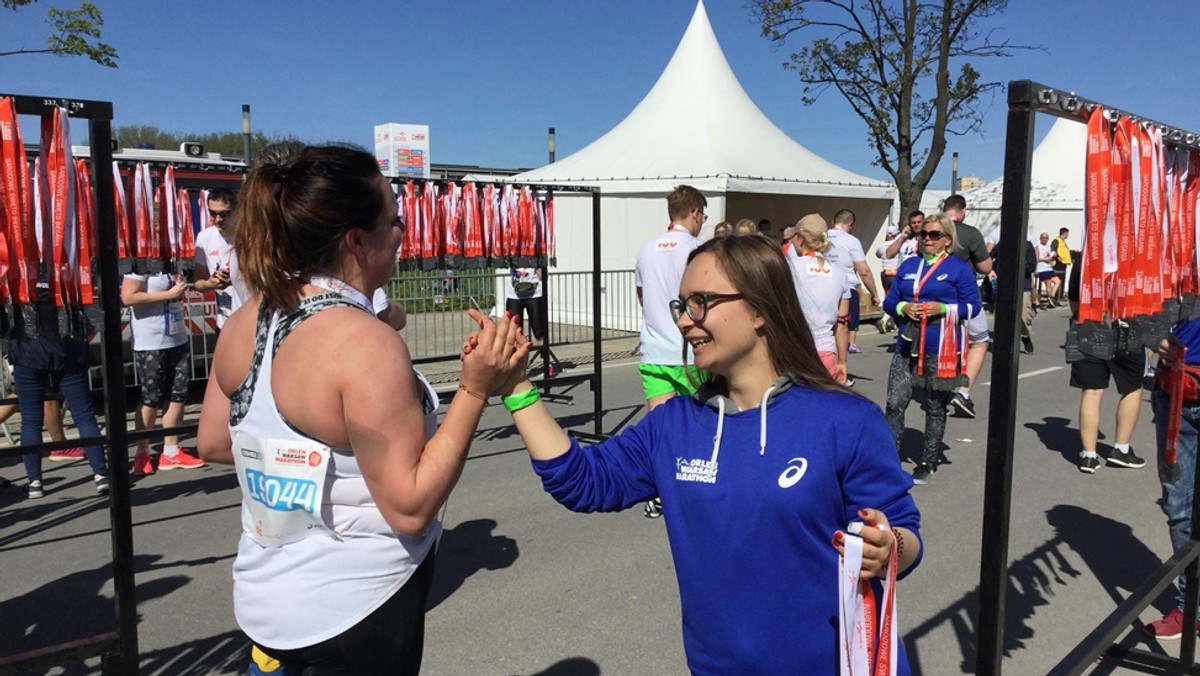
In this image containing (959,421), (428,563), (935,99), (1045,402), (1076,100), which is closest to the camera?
(428,563)

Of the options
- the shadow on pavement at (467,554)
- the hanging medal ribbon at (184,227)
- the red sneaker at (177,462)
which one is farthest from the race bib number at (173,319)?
the shadow on pavement at (467,554)

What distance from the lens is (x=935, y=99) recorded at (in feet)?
62.2

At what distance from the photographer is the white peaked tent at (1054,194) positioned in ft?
78.1

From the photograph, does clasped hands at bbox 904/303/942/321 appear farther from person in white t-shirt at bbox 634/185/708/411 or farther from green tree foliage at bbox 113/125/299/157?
green tree foliage at bbox 113/125/299/157

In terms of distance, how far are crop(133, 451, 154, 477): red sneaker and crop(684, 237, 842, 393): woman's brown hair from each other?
601 cm

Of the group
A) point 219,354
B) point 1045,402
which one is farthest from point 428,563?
point 1045,402

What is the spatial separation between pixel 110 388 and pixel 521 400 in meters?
1.60

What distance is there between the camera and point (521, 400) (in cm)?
192

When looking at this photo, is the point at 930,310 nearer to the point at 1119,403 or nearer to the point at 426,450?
the point at 1119,403

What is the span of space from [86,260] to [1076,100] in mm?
3112

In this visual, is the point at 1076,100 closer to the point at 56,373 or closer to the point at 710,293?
the point at 710,293

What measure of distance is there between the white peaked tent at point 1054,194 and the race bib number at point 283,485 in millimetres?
23916

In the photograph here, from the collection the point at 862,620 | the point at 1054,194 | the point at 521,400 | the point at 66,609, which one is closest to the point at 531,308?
the point at 66,609

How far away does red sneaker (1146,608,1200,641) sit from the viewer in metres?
3.90
